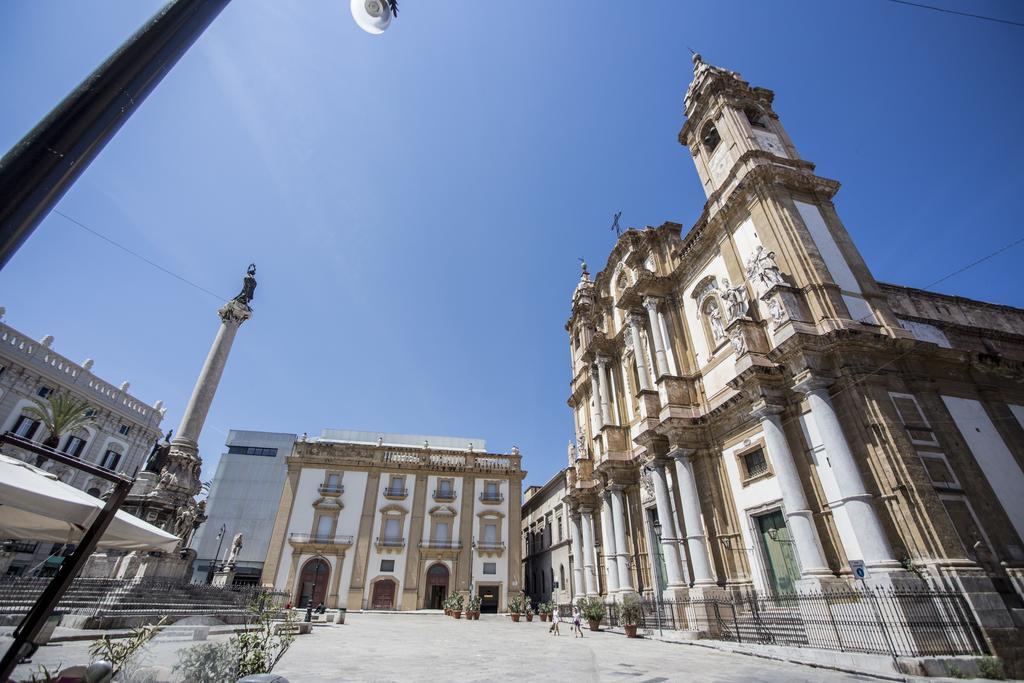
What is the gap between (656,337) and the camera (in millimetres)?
18906

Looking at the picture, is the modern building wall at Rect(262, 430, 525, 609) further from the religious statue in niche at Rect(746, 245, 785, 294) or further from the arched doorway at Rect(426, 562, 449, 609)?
the religious statue in niche at Rect(746, 245, 785, 294)

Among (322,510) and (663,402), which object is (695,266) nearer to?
(663,402)

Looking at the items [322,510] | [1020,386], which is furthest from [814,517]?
[322,510]

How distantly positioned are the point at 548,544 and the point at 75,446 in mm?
33119

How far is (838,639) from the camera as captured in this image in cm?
924

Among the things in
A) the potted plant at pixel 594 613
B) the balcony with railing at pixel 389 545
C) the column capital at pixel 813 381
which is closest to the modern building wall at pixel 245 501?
the balcony with railing at pixel 389 545

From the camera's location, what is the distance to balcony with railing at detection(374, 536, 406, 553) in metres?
33.0

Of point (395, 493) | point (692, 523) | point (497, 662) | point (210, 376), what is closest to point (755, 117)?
point (692, 523)

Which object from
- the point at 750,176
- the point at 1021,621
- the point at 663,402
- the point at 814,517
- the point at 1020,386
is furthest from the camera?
the point at 663,402

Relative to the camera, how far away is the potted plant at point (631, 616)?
1416cm

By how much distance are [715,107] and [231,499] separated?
171 feet

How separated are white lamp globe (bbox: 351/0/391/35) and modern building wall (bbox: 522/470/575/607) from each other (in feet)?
89.4

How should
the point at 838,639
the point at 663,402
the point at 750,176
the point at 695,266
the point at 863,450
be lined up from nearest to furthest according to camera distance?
the point at 838,639 → the point at 863,450 → the point at 750,176 → the point at 663,402 → the point at 695,266

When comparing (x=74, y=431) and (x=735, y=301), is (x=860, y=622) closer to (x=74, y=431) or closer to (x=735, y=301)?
(x=735, y=301)
